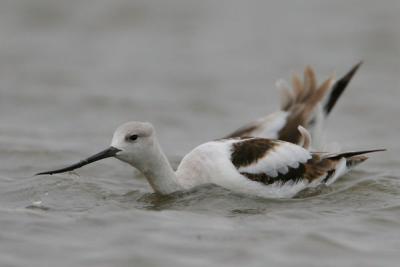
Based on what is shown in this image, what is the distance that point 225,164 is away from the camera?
10469 mm

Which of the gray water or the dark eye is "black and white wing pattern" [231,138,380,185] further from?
the dark eye

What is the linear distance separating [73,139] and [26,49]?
5856 mm

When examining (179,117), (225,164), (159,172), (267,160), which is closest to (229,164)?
(225,164)

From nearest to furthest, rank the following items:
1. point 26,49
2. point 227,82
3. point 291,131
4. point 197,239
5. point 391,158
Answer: point 197,239 → point 291,131 → point 391,158 → point 227,82 → point 26,49

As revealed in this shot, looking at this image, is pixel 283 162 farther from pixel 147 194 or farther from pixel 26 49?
pixel 26 49

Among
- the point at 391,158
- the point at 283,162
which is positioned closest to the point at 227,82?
the point at 391,158

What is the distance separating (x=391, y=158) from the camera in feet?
45.6

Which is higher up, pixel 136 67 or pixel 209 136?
pixel 136 67

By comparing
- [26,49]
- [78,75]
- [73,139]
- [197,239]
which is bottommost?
[197,239]

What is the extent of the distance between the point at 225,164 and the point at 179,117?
5806 mm

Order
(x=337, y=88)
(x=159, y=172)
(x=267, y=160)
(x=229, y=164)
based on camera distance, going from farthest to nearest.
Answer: (x=337, y=88)
(x=267, y=160)
(x=229, y=164)
(x=159, y=172)

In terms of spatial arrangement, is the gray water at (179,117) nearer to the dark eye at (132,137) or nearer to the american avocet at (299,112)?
the dark eye at (132,137)

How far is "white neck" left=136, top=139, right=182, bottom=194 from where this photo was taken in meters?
10.3

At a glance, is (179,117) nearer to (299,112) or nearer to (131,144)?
(299,112)
